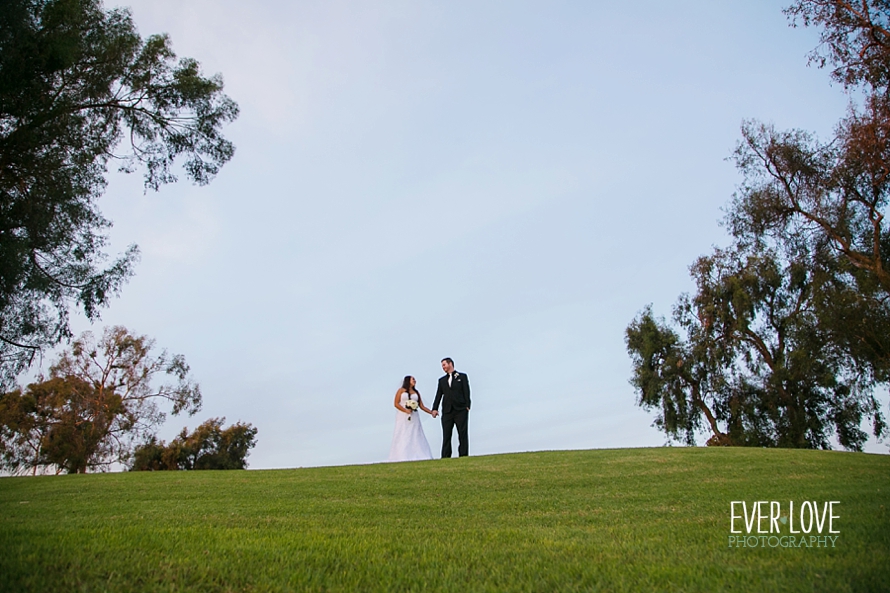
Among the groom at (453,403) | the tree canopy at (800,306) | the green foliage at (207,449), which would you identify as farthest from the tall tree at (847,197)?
the green foliage at (207,449)

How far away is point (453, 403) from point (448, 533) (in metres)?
11.9

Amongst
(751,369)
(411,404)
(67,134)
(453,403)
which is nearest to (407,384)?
(411,404)

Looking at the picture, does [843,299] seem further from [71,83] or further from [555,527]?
[71,83]

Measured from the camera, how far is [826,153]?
26.0 metres

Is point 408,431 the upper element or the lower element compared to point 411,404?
lower

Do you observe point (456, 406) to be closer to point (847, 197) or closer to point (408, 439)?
point (408, 439)

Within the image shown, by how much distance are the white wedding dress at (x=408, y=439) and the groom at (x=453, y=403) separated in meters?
0.83

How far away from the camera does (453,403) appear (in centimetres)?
1866

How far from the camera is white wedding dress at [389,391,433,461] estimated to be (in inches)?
773

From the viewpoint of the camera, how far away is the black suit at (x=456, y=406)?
18.6m

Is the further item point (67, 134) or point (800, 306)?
point (800, 306)

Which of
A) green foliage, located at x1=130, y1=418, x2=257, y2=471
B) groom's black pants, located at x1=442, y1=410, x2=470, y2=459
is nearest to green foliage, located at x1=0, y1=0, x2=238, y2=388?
groom's black pants, located at x1=442, y1=410, x2=470, y2=459

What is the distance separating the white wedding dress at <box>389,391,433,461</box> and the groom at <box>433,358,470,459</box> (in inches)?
32.8

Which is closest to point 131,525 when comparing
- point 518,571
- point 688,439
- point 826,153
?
point 518,571
